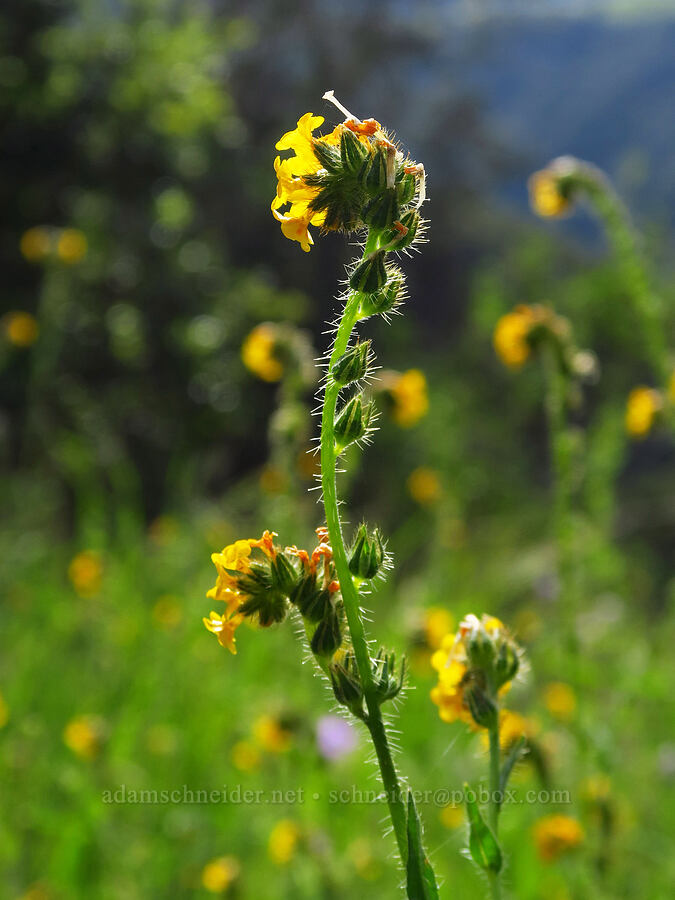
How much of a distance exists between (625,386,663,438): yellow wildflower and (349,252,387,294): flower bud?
2.36 metres

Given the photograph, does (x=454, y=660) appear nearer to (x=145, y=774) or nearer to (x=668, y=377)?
(x=668, y=377)

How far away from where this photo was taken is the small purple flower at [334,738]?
288 centimetres

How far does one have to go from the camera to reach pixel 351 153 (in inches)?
32.3

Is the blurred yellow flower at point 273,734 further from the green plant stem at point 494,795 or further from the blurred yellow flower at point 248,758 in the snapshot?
the green plant stem at point 494,795

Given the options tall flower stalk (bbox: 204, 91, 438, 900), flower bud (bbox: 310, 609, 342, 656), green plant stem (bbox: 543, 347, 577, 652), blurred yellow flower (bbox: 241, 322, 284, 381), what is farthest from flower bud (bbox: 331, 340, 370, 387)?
blurred yellow flower (bbox: 241, 322, 284, 381)

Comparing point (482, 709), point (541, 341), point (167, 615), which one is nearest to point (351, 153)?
point (482, 709)

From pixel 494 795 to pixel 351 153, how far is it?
2.17ft

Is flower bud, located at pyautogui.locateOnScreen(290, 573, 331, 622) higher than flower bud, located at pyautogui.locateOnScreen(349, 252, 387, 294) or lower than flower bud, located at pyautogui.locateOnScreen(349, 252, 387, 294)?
lower

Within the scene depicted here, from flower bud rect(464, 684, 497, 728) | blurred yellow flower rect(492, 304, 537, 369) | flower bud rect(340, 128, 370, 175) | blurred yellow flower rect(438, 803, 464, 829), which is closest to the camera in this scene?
flower bud rect(340, 128, 370, 175)

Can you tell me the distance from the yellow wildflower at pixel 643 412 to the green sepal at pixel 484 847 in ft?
7.59

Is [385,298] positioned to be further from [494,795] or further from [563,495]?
[563,495]

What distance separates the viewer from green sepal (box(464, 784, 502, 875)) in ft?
2.63

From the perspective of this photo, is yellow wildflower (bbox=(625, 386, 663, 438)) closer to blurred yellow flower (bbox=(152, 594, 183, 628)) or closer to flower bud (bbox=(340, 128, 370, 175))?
blurred yellow flower (bbox=(152, 594, 183, 628))

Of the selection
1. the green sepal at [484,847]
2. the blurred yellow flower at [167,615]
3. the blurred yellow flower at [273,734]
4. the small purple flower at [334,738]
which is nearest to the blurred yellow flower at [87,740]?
the blurred yellow flower at [273,734]
